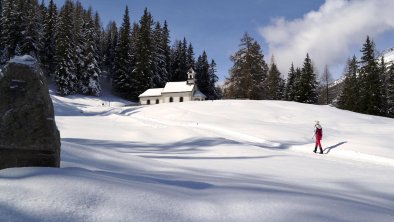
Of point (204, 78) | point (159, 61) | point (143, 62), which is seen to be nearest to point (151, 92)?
point (143, 62)

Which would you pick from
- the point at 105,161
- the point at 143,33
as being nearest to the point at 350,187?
the point at 105,161

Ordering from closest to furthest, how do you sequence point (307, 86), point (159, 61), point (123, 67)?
1. point (307, 86)
2. point (123, 67)
3. point (159, 61)

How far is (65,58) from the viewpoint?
198 feet

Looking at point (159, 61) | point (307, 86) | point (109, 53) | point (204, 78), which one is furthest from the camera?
point (109, 53)

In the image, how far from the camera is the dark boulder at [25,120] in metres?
5.31

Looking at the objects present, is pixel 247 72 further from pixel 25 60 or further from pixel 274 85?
pixel 25 60

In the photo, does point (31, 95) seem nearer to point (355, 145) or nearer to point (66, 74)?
point (355, 145)

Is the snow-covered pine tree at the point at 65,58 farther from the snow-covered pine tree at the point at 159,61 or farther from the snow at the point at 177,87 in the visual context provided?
the snow-covered pine tree at the point at 159,61

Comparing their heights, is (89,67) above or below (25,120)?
above

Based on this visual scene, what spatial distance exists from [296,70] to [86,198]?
7064cm

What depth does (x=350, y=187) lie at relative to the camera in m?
7.92

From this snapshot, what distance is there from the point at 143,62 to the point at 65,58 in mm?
14342

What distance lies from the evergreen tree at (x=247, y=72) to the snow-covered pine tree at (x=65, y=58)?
26.6m

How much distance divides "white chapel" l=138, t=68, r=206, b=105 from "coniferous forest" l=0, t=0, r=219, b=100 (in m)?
4.16
